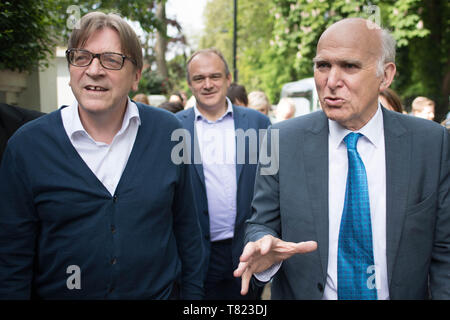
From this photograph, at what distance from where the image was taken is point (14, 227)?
6.48 ft

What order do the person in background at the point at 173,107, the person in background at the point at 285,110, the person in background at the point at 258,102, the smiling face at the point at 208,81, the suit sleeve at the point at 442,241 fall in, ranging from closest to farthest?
the suit sleeve at the point at 442,241
the smiling face at the point at 208,81
the person in background at the point at 173,107
the person in background at the point at 258,102
the person in background at the point at 285,110

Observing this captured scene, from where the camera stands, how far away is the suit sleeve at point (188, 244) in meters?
2.43

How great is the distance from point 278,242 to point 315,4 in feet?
54.9

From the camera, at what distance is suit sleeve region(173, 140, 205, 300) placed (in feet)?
7.96

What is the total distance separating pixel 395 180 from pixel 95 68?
1503 millimetres

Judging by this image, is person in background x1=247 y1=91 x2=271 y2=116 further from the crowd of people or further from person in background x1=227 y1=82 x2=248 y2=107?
the crowd of people

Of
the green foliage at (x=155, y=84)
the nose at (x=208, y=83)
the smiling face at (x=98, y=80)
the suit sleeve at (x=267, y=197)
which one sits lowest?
the suit sleeve at (x=267, y=197)

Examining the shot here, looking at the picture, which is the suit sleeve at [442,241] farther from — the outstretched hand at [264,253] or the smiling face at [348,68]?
the outstretched hand at [264,253]

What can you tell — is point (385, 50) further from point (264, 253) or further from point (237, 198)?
point (237, 198)

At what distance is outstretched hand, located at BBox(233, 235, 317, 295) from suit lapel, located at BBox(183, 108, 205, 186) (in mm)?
1725

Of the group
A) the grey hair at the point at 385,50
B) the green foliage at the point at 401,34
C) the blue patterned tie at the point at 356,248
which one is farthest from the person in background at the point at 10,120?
the green foliage at the point at 401,34

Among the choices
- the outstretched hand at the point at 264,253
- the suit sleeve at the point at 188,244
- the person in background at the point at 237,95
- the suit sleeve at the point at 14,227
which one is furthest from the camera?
the person in background at the point at 237,95

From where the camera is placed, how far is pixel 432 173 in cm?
211

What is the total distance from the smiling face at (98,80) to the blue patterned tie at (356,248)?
1.23m
